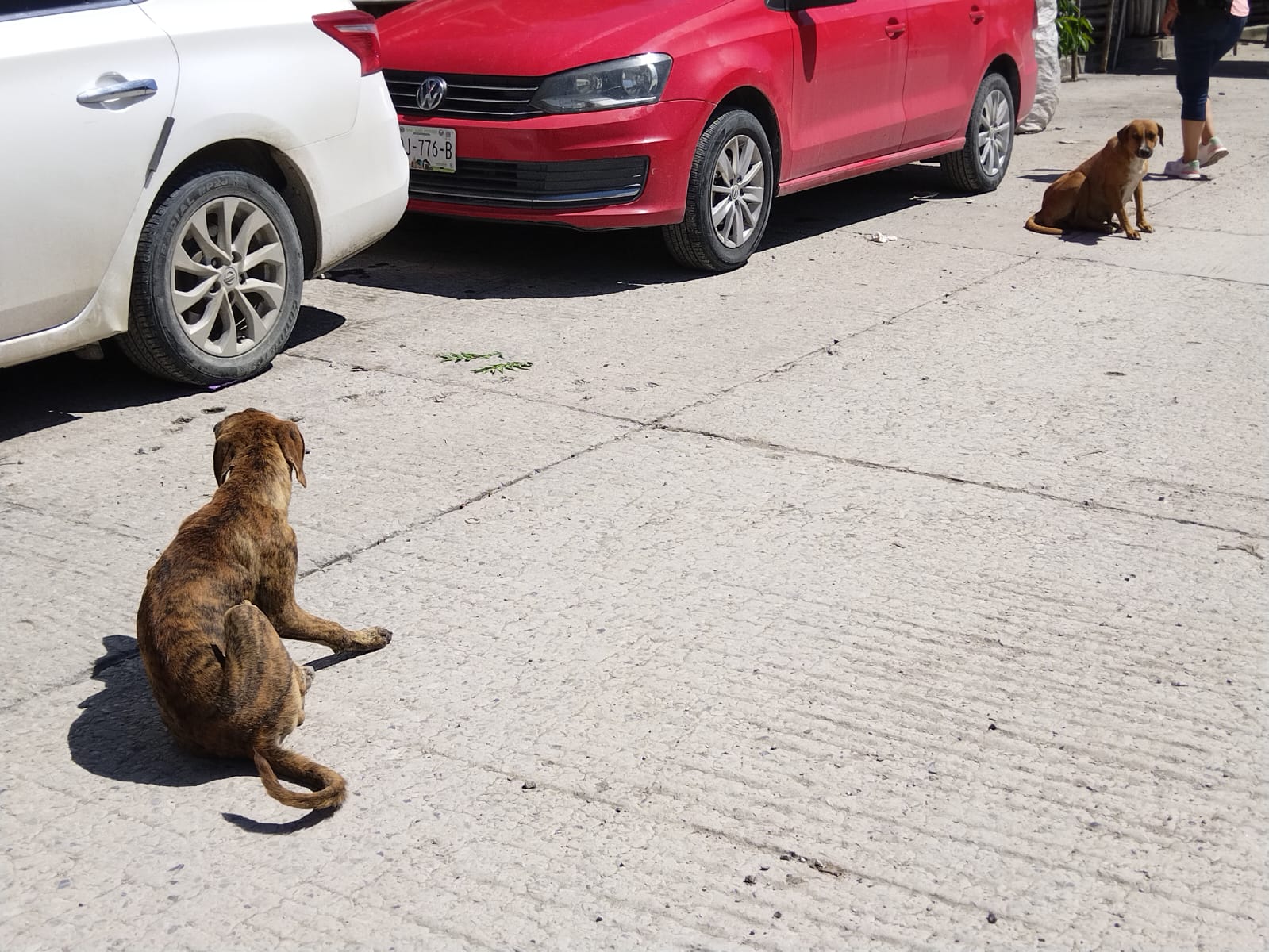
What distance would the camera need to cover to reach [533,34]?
720 cm

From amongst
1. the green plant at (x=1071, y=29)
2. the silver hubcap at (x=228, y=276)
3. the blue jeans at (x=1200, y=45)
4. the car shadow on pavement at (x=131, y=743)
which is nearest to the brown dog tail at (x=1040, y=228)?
the blue jeans at (x=1200, y=45)

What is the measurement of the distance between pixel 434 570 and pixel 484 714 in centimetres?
83

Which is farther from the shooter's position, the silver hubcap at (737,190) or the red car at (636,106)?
the silver hubcap at (737,190)

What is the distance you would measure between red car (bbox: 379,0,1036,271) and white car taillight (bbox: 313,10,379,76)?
101 centimetres

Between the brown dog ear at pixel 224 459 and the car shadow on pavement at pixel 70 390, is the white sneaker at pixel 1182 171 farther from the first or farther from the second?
the brown dog ear at pixel 224 459

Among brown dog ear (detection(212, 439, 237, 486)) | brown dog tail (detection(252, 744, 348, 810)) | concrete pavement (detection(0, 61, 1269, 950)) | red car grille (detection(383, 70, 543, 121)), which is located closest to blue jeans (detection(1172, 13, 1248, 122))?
concrete pavement (detection(0, 61, 1269, 950))

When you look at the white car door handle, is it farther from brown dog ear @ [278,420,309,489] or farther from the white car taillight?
brown dog ear @ [278,420,309,489]

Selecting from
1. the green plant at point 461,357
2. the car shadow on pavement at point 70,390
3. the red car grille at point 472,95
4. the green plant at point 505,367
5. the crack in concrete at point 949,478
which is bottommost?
the crack in concrete at point 949,478

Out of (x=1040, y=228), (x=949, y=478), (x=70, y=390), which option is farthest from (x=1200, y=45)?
A: (x=70, y=390)

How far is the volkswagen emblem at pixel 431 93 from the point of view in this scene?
719 cm

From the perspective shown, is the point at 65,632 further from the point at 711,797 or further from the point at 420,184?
the point at 420,184

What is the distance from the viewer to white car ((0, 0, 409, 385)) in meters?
4.80

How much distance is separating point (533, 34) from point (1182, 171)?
5.80 m

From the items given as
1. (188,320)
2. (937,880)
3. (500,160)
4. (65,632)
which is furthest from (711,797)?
(500,160)
